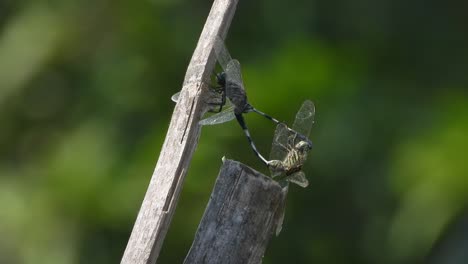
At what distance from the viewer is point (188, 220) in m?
5.21

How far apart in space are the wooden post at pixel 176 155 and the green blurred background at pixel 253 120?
7.98ft

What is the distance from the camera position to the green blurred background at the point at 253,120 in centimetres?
525

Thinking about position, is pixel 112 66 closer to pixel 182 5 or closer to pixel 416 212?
pixel 182 5

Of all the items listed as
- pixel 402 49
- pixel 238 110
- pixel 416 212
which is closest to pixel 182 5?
pixel 402 49

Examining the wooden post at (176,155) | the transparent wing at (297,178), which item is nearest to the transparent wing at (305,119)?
the transparent wing at (297,178)

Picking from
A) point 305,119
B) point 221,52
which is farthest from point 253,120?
point 221,52

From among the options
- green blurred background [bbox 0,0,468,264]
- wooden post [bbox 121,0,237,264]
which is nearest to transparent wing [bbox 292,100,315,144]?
wooden post [bbox 121,0,237,264]

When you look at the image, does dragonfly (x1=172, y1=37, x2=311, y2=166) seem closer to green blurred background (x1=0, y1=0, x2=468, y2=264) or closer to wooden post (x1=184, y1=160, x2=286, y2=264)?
wooden post (x1=184, y1=160, x2=286, y2=264)

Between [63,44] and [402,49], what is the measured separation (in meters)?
→ 1.71

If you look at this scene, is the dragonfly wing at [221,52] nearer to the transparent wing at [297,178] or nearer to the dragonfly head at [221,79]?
the dragonfly head at [221,79]

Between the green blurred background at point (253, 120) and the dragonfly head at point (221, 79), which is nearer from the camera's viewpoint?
the dragonfly head at point (221, 79)

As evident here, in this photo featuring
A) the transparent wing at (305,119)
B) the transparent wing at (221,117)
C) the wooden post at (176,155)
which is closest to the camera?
the wooden post at (176,155)

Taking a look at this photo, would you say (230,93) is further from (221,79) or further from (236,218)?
(236,218)

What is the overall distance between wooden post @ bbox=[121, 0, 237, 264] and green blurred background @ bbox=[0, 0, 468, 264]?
95.8 inches
